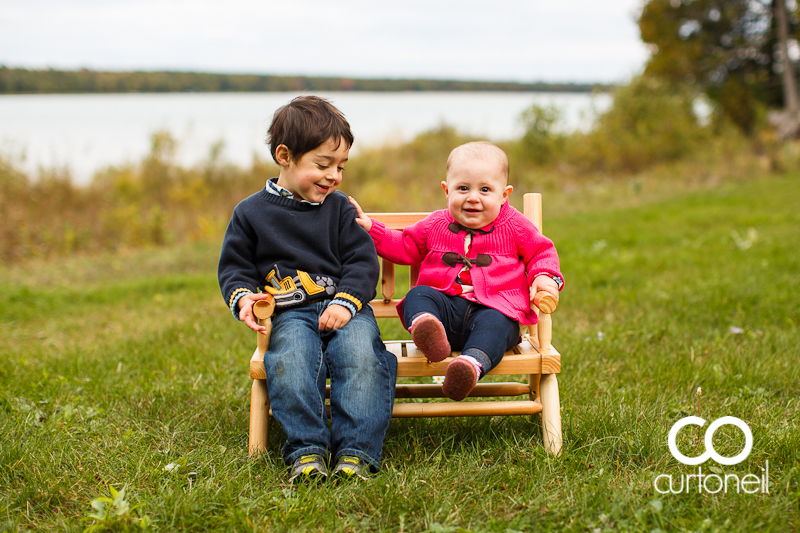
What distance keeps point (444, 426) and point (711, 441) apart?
1050 mm

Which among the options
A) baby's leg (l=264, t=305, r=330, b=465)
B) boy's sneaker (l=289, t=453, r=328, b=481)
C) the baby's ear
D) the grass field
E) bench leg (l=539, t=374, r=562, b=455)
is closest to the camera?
the grass field

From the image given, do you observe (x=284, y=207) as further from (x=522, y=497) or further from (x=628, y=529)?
(x=628, y=529)

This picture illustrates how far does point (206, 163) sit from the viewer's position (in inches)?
425

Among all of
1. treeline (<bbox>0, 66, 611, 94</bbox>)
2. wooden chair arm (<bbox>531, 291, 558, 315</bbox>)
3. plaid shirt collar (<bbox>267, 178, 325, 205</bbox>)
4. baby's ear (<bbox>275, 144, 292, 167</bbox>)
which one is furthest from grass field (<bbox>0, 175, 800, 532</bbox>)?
treeline (<bbox>0, 66, 611, 94</bbox>)

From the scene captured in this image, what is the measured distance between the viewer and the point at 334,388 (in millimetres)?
2391

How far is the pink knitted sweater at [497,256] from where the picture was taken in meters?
2.57

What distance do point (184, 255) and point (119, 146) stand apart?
14.1 ft

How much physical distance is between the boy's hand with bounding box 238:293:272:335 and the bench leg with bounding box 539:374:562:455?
1.12m

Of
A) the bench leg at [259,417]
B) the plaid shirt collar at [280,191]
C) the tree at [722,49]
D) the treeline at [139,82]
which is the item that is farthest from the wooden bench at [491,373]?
the tree at [722,49]

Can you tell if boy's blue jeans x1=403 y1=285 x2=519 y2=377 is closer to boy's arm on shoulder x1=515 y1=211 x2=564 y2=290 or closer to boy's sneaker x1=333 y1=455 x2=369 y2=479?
boy's arm on shoulder x1=515 y1=211 x2=564 y2=290

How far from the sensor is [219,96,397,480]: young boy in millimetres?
2285

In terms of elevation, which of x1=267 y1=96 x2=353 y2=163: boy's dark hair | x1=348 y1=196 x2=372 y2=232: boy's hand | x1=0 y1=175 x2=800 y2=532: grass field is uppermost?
x1=267 y1=96 x2=353 y2=163: boy's dark hair

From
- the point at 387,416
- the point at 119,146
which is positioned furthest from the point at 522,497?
the point at 119,146

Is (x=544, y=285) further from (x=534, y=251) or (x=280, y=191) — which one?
(x=280, y=191)
